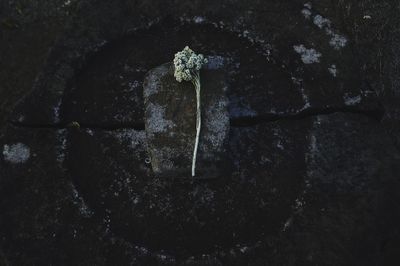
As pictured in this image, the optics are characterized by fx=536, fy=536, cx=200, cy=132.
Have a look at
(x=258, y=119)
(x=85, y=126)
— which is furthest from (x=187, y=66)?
(x=85, y=126)

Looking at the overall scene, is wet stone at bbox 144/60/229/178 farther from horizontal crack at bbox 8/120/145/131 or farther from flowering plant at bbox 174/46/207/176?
horizontal crack at bbox 8/120/145/131

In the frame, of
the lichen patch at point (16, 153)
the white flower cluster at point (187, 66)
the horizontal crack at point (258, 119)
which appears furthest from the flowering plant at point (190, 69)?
the lichen patch at point (16, 153)

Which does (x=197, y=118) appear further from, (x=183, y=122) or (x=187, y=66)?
(x=187, y=66)

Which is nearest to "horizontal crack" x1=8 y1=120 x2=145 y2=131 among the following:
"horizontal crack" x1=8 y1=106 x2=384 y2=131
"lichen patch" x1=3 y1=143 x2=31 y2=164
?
"horizontal crack" x1=8 y1=106 x2=384 y2=131

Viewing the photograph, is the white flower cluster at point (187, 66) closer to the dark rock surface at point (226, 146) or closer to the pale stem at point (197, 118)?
the pale stem at point (197, 118)

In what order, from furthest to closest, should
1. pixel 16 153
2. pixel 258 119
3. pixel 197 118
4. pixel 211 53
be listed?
pixel 211 53 < pixel 258 119 < pixel 16 153 < pixel 197 118
